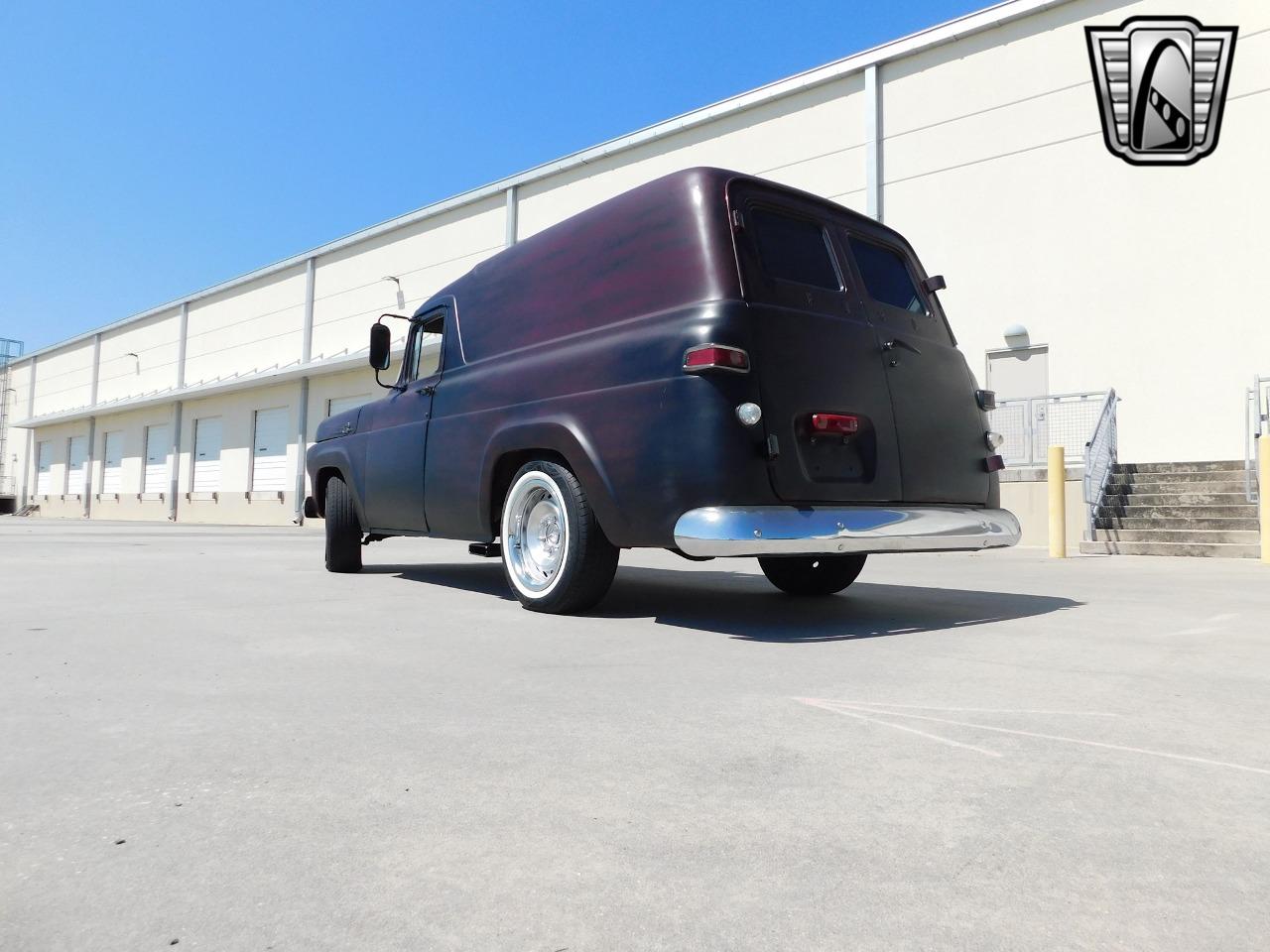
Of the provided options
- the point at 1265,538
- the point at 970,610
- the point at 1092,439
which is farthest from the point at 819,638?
the point at 1092,439

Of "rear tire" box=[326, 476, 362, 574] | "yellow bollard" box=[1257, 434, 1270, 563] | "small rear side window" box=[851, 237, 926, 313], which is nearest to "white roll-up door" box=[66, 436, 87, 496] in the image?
"rear tire" box=[326, 476, 362, 574]

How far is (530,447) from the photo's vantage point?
425cm

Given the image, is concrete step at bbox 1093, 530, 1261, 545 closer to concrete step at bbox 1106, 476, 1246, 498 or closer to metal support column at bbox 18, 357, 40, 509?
concrete step at bbox 1106, 476, 1246, 498

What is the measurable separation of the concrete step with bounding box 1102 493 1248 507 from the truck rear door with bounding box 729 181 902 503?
947cm

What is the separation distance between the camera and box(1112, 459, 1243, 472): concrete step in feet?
39.4

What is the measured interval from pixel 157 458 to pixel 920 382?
36086 millimetres

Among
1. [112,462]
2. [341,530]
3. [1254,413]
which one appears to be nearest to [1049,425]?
[1254,413]

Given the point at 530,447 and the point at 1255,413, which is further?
the point at 1255,413

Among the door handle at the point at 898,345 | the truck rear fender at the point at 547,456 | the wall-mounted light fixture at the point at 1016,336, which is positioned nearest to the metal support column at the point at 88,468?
the wall-mounted light fixture at the point at 1016,336

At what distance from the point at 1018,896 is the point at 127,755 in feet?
6.09

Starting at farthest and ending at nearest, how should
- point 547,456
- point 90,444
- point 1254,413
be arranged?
1. point 90,444
2. point 1254,413
3. point 547,456

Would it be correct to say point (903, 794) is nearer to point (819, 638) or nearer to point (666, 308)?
point (819, 638)

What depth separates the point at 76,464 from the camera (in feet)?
130

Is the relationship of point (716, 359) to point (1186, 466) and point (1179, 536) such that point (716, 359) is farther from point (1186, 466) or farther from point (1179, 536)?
point (1186, 466)
